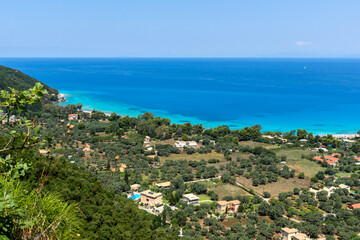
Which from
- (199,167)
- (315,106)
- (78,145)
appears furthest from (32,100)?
(315,106)

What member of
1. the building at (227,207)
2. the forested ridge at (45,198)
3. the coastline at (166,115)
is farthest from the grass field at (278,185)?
the coastline at (166,115)

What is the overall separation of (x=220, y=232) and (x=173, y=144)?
17271 millimetres

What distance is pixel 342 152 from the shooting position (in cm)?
2916

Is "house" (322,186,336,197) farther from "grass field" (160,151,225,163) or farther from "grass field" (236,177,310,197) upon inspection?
"grass field" (160,151,225,163)

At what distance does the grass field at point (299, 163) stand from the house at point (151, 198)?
13085mm

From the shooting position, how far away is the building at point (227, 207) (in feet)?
58.2

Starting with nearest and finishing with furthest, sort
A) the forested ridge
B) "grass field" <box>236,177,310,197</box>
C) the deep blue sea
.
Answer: the forested ridge < "grass field" <box>236,177,310,197</box> < the deep blue sea

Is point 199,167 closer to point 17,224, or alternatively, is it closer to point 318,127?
point 17,224

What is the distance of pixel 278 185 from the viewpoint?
22.3 meters

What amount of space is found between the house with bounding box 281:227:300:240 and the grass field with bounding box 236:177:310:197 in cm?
537

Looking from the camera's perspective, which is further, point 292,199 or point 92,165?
point 92,165

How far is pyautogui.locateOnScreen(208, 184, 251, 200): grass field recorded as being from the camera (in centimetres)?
2034

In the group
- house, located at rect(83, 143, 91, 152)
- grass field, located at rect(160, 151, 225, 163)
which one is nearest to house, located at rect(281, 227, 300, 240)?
grass field, located at rect(160, 151, 225, 163)

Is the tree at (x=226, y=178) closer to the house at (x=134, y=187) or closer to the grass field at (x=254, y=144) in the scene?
the house at (x=134, y=187)
